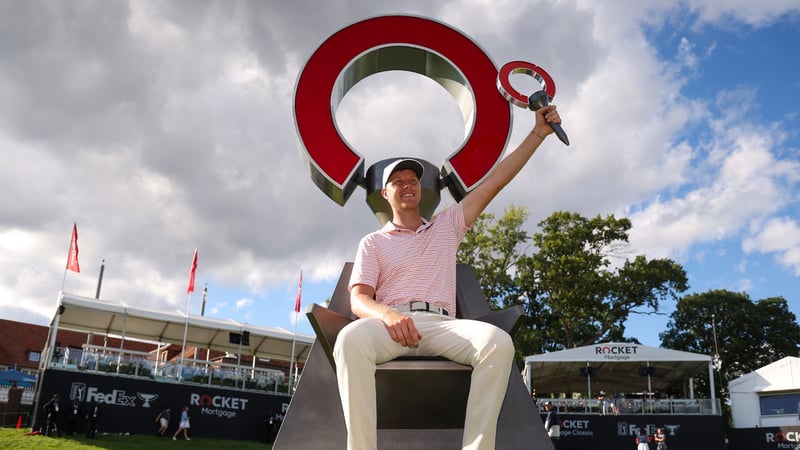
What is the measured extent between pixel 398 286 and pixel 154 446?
483 inches

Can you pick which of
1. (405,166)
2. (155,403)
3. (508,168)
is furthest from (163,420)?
(508,168)

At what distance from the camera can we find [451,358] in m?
2.49

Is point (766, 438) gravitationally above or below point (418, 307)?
below

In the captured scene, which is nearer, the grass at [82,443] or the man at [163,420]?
the grass at [82,443]

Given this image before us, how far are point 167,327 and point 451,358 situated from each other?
20969mm

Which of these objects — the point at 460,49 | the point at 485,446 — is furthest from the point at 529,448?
the point at 460,49

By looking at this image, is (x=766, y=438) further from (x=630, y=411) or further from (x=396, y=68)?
(x=396, y=68)

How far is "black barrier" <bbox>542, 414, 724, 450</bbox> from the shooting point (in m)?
19.1

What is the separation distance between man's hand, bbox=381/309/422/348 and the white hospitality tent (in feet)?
63.0

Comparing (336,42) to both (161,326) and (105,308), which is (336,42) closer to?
(105,308)

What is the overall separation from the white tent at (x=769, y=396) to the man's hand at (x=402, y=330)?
23.7m

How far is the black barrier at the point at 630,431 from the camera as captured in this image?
19.1 meters

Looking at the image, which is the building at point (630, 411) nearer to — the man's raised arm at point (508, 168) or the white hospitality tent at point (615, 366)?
the white hospitality tent at point (615, 366)

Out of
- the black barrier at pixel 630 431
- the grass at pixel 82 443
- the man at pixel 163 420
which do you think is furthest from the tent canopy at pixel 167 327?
the black barrier at pixel 630 431
